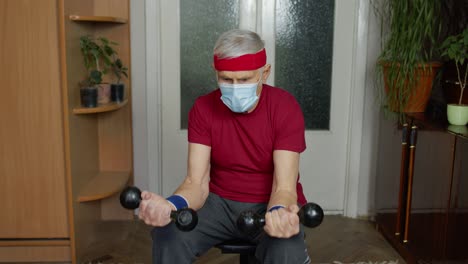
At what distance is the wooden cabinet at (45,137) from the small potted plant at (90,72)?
33mm

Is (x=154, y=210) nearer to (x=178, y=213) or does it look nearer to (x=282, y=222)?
(x=178, y=213)

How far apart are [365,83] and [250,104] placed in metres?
1.43

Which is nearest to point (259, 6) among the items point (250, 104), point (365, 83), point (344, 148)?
point (365, 83)

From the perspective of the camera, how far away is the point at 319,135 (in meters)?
2.98

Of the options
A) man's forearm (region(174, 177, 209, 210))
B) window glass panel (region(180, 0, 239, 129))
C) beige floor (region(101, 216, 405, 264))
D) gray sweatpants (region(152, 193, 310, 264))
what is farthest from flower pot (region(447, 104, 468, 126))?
window glass panel (region(180, 0, 239, 129))

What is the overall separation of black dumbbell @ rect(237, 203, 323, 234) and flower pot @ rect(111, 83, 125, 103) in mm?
1428

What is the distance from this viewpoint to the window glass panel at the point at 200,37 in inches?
111

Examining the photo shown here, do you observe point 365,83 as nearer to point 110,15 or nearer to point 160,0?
point 160,0

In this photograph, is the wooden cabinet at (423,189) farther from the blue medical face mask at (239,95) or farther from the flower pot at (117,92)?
the flower pot at (117,92)

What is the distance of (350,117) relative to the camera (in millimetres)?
2947

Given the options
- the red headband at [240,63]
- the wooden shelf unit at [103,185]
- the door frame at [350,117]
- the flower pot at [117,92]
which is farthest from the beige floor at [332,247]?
the red headband at [240,63]

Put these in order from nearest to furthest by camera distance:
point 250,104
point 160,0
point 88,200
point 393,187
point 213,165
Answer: point 250,104
point 213,165
point 88,200
point 393,187
point 160,0

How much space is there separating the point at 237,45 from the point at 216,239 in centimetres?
60

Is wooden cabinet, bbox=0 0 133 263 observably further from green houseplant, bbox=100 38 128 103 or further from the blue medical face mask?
the blue medical face mask
